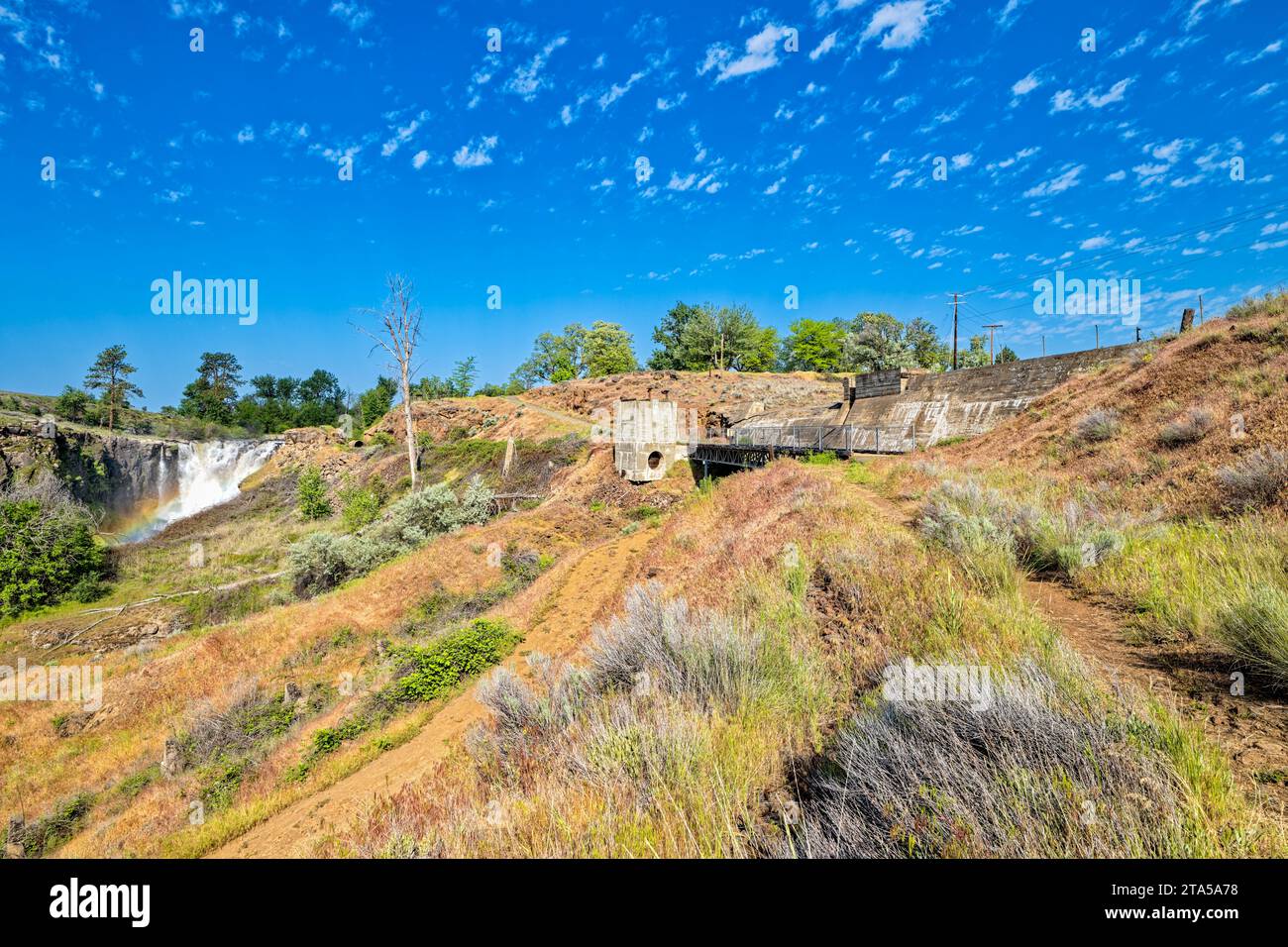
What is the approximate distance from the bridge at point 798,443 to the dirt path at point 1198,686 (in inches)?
643

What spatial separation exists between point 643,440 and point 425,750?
1857 centimetres

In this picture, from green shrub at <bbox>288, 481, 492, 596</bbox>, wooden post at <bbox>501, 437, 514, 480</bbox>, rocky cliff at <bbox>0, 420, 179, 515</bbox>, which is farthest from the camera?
wooden post at <bbox>501, 437, 514, 480</bbox>

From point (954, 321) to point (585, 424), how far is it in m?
33.3

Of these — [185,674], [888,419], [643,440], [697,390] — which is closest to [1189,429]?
[888,419]

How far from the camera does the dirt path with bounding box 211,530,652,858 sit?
573 cm

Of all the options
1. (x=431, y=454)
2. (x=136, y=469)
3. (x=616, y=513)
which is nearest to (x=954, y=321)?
(x=616, y=513)

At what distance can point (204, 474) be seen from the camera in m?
44.8

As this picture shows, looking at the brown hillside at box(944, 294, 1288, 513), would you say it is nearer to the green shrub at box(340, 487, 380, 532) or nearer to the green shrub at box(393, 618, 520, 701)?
the green shrub at box(393, 618, 520, 701)

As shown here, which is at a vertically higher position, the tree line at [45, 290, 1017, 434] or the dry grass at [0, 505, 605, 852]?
the tree line at [45, 290, 1017, 434]

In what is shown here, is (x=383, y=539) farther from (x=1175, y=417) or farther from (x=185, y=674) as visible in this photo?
(x=1175, y=417)

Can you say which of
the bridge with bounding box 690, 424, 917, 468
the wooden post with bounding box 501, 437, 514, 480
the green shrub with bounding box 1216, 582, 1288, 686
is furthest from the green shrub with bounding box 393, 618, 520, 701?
the wooden post with bounding box 501, 437, 514, 480

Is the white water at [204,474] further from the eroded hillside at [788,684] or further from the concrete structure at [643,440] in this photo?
the concrete structure at [643,440]

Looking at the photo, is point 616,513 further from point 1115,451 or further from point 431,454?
point 431,454

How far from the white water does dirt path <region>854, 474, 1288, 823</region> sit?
49.5m
